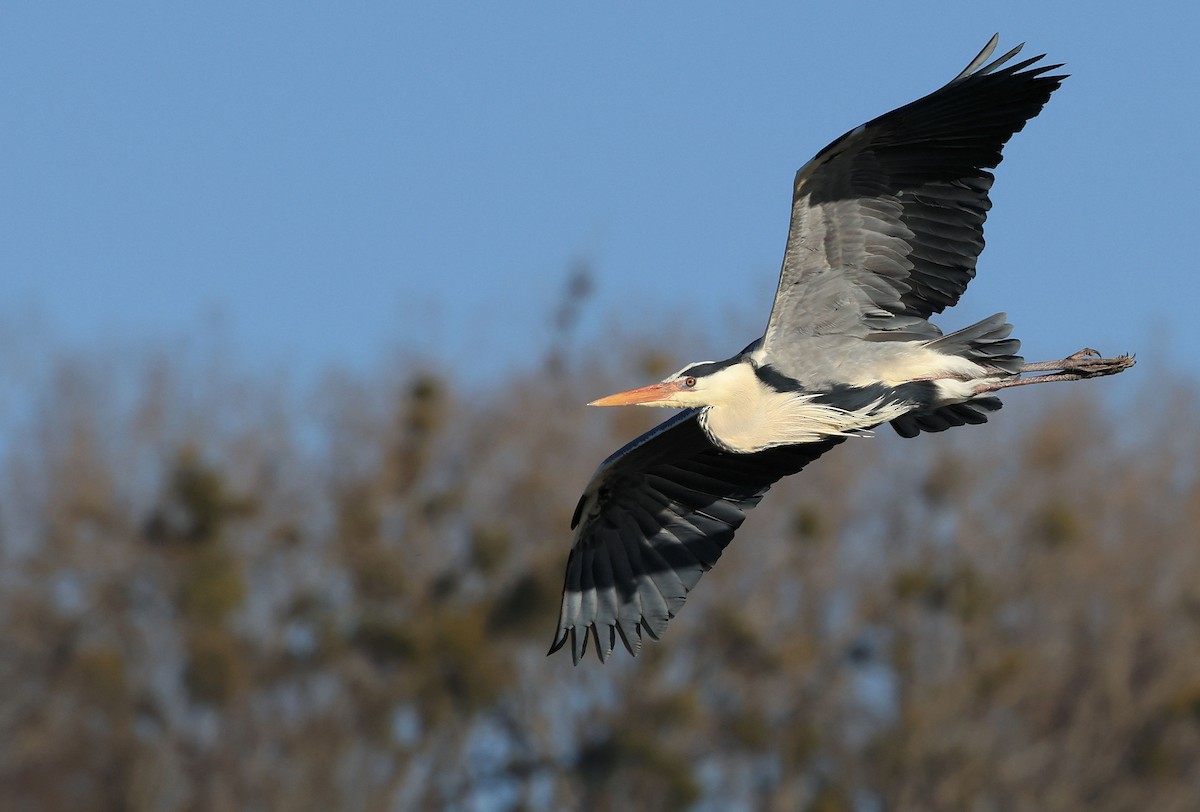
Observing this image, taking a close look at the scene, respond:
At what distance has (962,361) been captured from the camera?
903 centimetres

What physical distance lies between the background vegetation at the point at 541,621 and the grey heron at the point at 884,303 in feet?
41.1

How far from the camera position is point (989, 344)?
8984 mm

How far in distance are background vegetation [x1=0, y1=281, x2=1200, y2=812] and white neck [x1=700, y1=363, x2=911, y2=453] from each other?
41.3ft

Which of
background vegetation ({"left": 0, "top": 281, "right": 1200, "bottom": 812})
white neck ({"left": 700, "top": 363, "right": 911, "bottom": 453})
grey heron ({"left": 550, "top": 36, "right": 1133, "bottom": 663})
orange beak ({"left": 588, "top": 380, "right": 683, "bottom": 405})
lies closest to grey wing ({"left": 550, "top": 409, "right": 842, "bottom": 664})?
grey heron ({"left": 550, "top": 36, "right": 1133, "bottom": 663})

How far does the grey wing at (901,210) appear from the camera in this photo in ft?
28.3

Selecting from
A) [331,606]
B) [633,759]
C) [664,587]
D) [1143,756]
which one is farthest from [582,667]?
[664,587]

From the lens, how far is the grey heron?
8.68m

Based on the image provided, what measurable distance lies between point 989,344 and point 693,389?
1.43 metres

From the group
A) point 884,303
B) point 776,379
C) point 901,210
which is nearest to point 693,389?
point 776,379

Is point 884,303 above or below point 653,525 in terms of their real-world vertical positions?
above

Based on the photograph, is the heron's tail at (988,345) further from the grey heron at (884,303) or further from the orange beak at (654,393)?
the orange beak at (654,393)

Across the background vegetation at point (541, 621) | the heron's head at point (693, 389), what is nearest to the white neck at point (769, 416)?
the heron's head at point (693, 389)

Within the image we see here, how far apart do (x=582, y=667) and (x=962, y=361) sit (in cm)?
1799

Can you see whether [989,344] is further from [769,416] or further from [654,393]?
[654,393]
